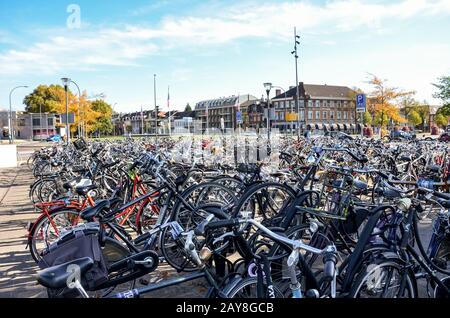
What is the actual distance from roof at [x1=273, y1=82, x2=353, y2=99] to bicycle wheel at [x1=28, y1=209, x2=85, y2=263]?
256 ft

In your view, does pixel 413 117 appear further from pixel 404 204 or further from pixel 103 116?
pixel 404 204

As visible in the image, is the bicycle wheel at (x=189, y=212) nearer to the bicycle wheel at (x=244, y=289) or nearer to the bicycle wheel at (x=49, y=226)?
the bicycle wheel at (x=49, y=226)

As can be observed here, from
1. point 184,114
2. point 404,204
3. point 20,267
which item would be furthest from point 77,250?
point 184,114

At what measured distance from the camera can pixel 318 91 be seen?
271ft

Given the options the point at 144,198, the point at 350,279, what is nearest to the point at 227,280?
the point at 350,279

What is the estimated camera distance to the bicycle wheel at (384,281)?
238 cm

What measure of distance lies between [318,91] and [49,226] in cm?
8253

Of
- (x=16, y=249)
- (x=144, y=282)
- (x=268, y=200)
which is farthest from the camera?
(x=16, y=249)

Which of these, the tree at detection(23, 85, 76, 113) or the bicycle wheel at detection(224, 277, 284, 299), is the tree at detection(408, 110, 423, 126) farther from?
the bicycle wheel at detection(224, 277, 284, 299)

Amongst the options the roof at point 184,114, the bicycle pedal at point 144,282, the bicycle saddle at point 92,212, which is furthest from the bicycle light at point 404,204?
the roof at point 184,114

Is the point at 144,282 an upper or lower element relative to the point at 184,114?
lower

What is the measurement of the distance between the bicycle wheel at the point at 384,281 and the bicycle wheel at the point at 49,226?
2896mm

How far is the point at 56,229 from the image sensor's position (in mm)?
4105
